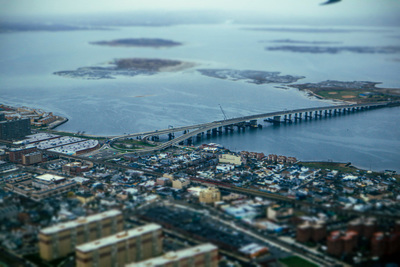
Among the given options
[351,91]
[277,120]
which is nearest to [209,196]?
[277,120]

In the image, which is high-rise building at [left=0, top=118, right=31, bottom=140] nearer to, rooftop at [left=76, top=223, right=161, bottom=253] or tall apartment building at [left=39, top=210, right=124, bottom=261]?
tall apartment building at [left=39, top=210, right=124, bottom=261]

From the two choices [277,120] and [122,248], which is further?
[277,120]

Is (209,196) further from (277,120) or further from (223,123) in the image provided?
(277,120)

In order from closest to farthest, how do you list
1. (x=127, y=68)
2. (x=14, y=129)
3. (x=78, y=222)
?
(x=78, y=222) < (x=14, y=129) < (x=127, y=68)

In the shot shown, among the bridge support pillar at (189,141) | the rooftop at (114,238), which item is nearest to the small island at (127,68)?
the bridge support pillar at (189,141)

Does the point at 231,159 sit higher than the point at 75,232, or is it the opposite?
the point at 75,232

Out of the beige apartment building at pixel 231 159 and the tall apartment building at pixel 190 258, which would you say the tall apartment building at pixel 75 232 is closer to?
the tall apartment building at pixel 190 258

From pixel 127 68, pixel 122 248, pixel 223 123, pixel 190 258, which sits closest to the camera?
pixel 190 258
